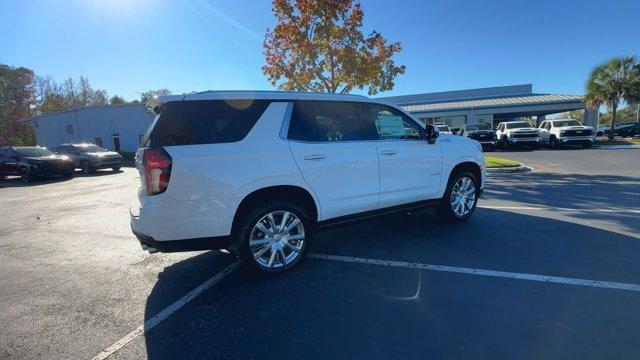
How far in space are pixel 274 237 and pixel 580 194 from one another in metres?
7.57

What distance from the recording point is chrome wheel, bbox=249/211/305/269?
156 inches

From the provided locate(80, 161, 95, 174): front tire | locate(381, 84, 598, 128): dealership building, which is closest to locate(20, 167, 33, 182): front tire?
locate(80, 161, 95, 174): front tire

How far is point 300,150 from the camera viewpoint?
4043mm

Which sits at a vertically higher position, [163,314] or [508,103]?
[508,103]

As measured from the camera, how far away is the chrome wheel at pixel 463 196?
19.0 ft

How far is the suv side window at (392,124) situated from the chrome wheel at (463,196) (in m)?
1.18

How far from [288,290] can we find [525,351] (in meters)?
2.12

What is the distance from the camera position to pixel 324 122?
4340 mm

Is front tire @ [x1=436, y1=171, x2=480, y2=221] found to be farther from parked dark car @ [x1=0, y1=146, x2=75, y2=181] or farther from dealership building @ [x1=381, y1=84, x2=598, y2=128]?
dealership building @ [x1=381, y1=84, x2=598, y2=128]

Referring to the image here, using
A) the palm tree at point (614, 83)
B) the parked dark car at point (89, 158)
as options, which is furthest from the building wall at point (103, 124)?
the palm tree at point (614, 83)

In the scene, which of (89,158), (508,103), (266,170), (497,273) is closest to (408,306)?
(497,273)

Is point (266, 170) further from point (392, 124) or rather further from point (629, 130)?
point (629, 130)

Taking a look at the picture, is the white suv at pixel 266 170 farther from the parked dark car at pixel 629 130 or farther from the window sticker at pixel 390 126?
the parked dark car at pixel 629 130

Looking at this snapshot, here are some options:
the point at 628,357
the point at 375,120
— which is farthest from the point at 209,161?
the point at 628,357
